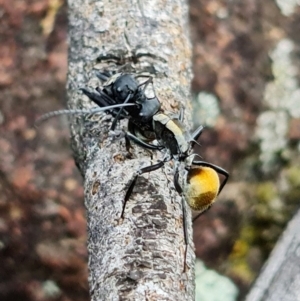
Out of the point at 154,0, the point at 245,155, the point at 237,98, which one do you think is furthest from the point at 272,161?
the point at 154,0

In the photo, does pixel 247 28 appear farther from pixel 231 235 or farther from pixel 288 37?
pixel 231 235

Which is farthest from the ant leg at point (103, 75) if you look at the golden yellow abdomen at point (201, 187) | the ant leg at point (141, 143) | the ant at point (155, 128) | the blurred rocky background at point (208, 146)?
the blurred rocky background at point (208, 146)

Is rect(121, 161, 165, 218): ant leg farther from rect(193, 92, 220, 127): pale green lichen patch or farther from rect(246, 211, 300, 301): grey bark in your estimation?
rect(193, 92, 220, 127): pale green lichen patch

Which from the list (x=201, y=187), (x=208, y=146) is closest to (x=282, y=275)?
(x=201, y=187)

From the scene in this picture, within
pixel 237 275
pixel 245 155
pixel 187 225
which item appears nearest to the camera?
pixel 187 225

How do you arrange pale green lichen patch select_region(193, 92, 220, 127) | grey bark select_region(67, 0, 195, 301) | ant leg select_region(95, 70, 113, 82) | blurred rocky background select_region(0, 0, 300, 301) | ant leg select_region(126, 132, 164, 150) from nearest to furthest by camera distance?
grey bark select_region(67, 0, 195, 301) → ant leg select_region(126, 132, 164, 150) → ant leg select_region(95, 70, 113, 82) → blurred rocky background select_region(0, 0, 300, 301) → pale green lichen patch select_region(193, 92, 220, 127)

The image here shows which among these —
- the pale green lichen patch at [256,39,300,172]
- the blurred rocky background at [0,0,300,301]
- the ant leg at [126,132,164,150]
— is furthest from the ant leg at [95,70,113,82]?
the pale green lichen patch at [256,39,300,172]

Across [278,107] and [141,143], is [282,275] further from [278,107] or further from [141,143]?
[278,107]
